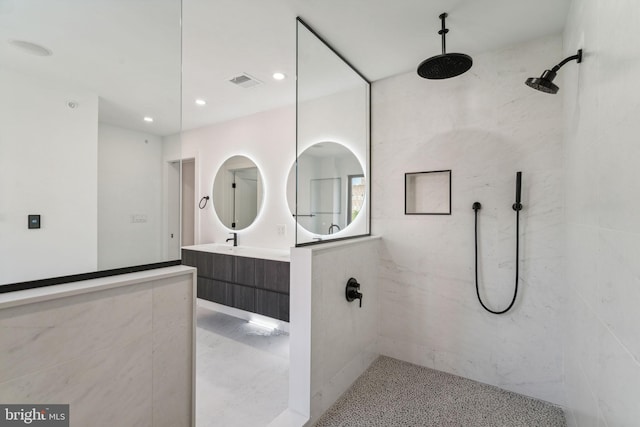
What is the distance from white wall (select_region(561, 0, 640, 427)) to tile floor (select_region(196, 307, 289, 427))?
1.75 m

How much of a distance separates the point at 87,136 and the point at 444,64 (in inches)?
77.2

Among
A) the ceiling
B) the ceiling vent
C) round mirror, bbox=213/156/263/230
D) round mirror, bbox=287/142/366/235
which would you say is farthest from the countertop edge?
round mirror, bbox=213/156/263/230

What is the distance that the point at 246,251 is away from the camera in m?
3.33

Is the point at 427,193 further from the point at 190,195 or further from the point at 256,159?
the point at 190,195

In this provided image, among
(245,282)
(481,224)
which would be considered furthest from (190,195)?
(481,224)

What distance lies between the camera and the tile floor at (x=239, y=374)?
6.15ft

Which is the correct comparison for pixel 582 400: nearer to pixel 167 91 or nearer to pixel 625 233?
pixel 625 233

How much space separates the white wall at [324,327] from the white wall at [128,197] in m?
0.83

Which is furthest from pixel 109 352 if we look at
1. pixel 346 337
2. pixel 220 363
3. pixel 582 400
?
pixel 582 400

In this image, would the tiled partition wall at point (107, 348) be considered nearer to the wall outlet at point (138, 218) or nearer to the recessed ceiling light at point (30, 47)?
the wall outlet at point (138, 218)

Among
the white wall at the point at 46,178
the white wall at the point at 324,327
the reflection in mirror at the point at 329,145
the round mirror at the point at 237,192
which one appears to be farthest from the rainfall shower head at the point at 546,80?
the round mirror at the point at 237,192

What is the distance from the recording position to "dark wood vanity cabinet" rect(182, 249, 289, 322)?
2.75 meters

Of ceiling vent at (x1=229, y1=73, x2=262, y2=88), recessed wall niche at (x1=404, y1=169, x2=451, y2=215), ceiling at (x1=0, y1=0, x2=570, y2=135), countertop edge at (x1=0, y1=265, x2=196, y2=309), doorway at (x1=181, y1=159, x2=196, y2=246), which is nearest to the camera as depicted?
countertop edge at (x1=0, y1=265, x2=196, y2=309)

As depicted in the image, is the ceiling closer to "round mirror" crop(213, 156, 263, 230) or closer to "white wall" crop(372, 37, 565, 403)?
"white wall" crop(372, 37, 565, 403)
